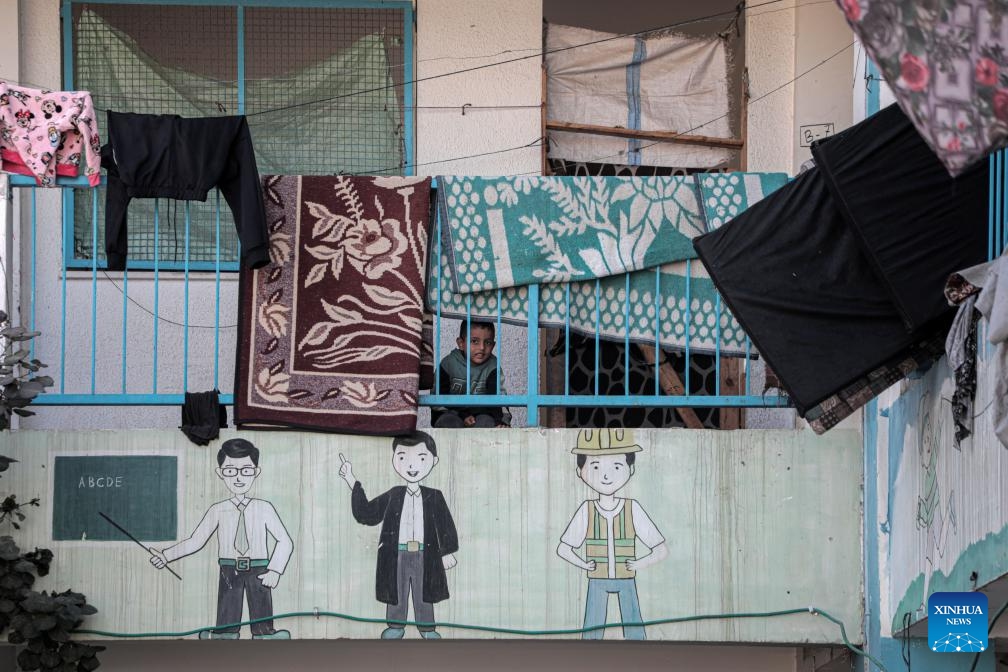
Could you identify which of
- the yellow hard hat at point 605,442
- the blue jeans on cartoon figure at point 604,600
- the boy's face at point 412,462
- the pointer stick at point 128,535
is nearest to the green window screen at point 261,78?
the pointer stick at point 128,535

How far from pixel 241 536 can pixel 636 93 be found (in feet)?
12.1

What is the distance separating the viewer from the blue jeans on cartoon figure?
6.50m

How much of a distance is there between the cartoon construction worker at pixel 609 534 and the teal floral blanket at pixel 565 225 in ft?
2.63

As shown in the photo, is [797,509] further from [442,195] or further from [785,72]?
[785,72]

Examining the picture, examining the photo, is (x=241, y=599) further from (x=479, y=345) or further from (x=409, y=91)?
(x=409, y=91)

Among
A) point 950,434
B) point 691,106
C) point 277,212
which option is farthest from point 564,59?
point 950,434

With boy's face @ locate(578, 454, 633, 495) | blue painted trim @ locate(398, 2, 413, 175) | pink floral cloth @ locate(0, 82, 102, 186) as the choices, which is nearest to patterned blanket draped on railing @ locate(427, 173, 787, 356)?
boy's face @ locate(578, 454, 633, 495)

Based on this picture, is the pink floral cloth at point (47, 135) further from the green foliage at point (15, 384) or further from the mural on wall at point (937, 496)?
the mural on wall at point (937, 496)

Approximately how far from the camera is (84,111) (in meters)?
6.56

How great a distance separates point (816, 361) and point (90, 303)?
441 centimetres

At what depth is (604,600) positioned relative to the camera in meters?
6.51

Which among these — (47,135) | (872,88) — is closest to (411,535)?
(47,135)

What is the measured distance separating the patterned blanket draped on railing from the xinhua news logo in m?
1.88

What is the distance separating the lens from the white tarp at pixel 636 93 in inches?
338
